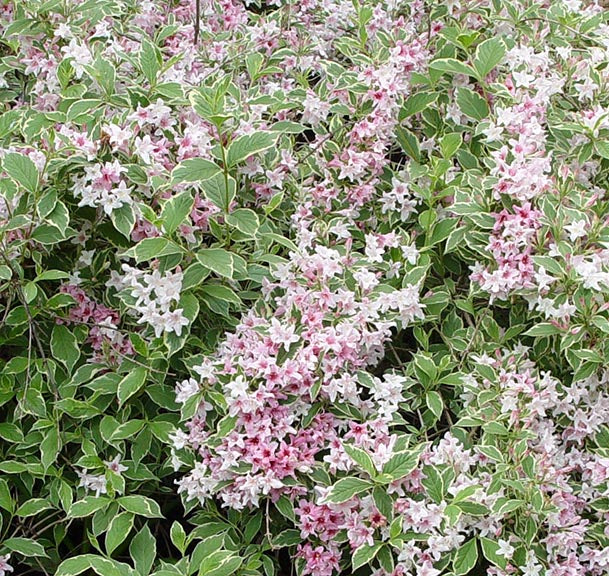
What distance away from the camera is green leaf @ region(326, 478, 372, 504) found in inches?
65.1

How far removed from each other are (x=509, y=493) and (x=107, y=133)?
1.13 meters

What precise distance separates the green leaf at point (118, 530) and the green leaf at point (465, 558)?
661 mm

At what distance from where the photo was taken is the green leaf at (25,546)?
6.04 feet

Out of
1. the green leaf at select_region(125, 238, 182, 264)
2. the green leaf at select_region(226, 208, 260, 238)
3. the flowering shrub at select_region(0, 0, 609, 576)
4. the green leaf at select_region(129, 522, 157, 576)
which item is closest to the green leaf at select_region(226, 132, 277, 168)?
the flowering shrub at select_region(0, 0, 609, 576)

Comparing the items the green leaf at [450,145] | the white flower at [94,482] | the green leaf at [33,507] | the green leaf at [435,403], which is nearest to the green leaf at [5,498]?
the green leaf at [33,507]

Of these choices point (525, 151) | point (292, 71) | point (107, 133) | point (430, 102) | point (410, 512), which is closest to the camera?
point (410, 512)

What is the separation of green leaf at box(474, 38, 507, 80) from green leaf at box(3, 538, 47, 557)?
1.53 metres

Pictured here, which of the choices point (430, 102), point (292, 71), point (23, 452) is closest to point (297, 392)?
point (23, 452)

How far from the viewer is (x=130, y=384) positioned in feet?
6.00

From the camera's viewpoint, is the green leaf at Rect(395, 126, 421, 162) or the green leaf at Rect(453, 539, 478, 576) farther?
the green leaf at Rect(395, 126, 421, 162)

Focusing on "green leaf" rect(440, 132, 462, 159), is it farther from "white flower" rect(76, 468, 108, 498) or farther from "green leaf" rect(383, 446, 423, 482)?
"white flower" rect(76, 468, 108, 498)

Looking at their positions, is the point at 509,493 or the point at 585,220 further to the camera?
the point at 585,220

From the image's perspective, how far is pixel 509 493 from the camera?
1.76m

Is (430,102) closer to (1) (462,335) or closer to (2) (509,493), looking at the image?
(1) (462,335)
